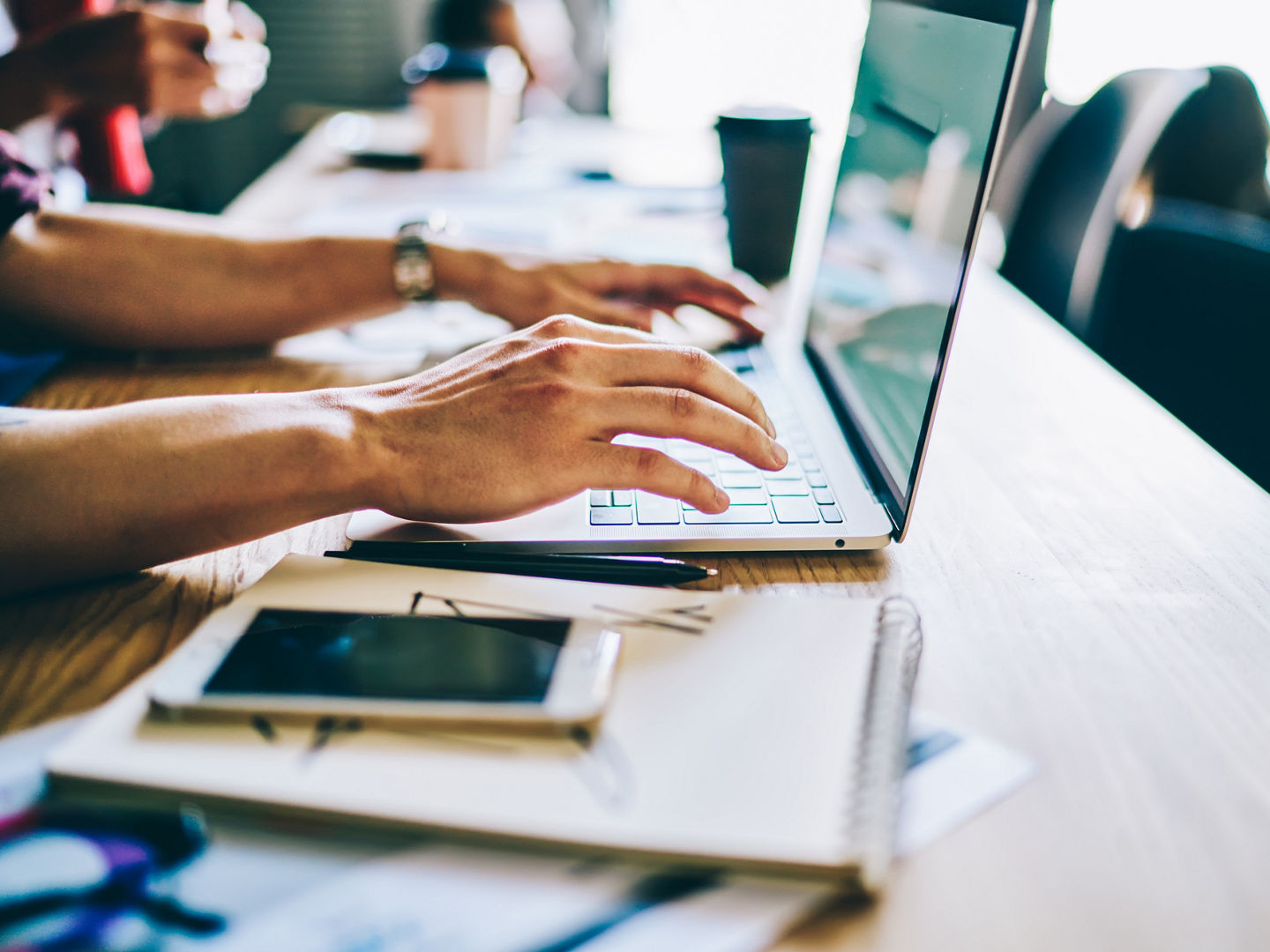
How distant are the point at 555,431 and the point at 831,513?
171 millimetres

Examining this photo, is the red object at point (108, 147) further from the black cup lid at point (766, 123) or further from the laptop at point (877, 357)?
the laptop at point (877, 357)

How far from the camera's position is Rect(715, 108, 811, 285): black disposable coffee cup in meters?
0.93

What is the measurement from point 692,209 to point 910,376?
80cm

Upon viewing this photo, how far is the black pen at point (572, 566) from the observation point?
0.43 m

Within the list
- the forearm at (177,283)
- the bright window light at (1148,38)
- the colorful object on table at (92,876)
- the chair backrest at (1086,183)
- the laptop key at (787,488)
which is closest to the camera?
the colorful object on table at (92,876)

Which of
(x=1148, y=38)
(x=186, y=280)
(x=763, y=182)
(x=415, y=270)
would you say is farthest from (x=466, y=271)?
(x=1148, y=38)

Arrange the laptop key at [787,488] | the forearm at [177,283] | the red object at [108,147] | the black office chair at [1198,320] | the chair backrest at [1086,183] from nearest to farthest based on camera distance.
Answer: the laptop key at [787,488] < the forearm at [177,283] < the black office chair at [1198,320] < the chair backrest at [1086,183] < the red object at [108,147]

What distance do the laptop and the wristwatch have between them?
1.00 feet

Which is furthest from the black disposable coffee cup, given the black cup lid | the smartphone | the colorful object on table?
the colorful object on table

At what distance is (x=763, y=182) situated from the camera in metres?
0.95

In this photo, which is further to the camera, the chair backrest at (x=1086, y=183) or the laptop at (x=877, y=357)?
the chair backrest at (x=1086, y=183)

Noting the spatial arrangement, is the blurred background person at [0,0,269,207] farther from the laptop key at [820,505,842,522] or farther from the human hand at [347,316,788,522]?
the laptop key at [820,505,842,522]

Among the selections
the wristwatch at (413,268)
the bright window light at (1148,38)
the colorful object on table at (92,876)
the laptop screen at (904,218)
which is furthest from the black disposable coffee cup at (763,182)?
the bright window light at (1148,38)

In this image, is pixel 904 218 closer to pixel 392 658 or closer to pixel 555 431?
pixel 555 431
